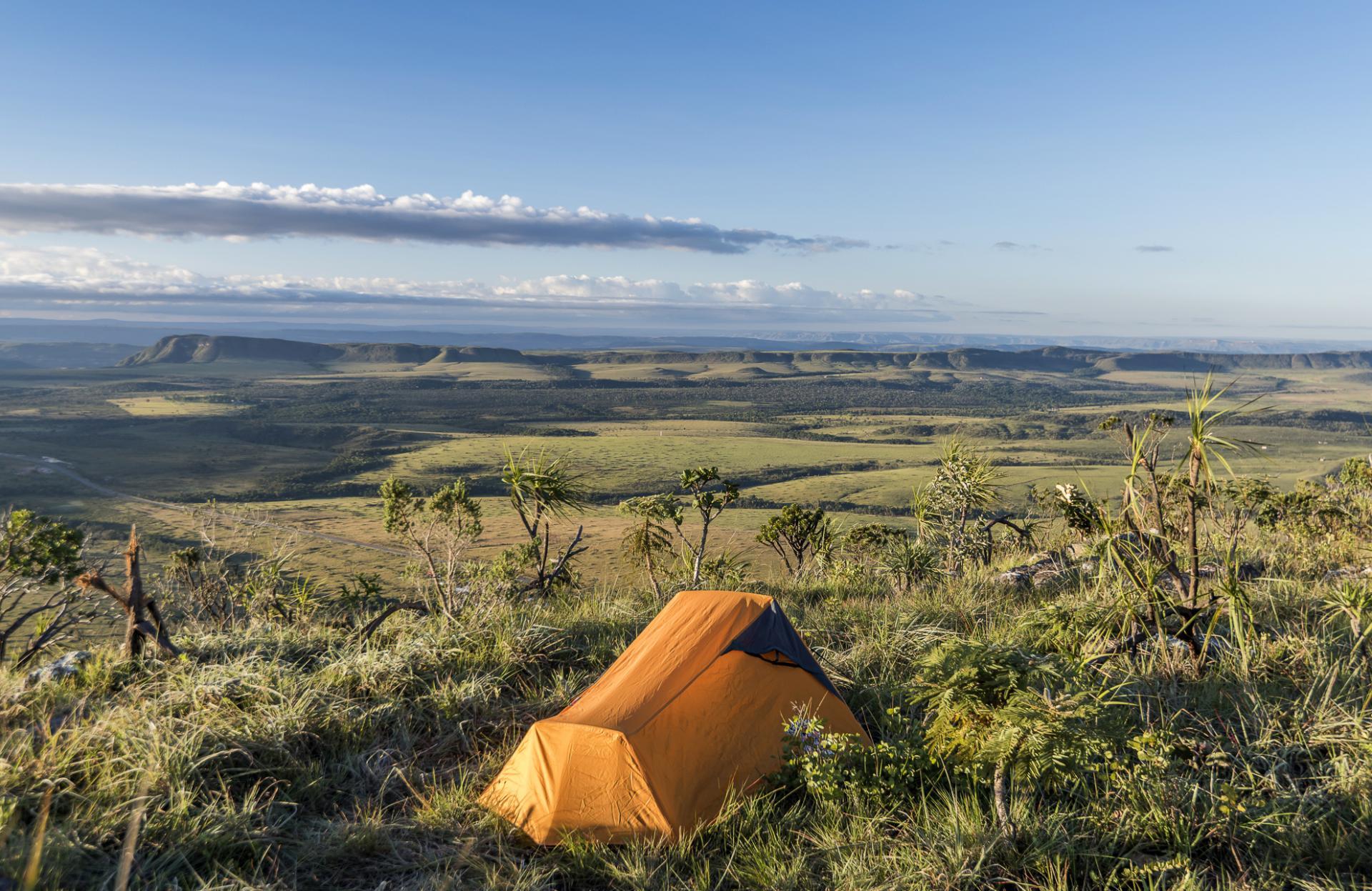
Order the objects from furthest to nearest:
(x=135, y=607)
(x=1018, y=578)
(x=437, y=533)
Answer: (x=437, y=533) → (x=1018, y=578) → (x=135, y=607)

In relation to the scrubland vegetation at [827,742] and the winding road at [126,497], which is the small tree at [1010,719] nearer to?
the scrubland vegetation at [827,742]

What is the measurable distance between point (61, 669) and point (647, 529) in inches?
317

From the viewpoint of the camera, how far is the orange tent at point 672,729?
505 cm

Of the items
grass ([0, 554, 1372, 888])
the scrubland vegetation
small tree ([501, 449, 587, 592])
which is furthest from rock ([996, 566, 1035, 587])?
small tree ([501, 449, 587, 592])

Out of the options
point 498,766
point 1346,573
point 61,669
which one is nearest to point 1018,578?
point 1346,573

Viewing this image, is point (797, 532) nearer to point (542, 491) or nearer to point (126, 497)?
point (542, 491)

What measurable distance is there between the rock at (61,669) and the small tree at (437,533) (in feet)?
10.5

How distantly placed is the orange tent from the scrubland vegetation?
218mm

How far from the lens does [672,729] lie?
5398mm

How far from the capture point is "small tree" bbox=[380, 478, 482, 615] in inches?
363

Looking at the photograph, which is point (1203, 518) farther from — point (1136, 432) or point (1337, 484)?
point (1337, 484)

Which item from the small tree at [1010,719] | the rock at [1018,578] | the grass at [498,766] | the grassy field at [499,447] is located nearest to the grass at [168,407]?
the grassy field at [499,447]

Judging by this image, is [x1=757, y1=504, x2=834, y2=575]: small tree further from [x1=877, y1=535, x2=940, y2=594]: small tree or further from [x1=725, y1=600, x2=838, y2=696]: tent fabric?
[x1=725, y1=600, x2=838, y2=696]: tent fabric

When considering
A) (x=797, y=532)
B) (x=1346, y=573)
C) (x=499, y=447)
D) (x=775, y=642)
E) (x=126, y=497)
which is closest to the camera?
(x=775, y=642)
